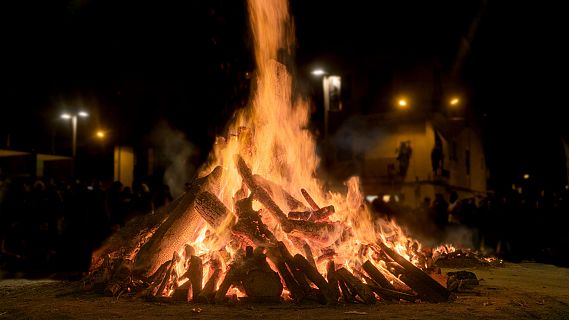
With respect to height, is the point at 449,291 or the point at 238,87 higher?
the point at 238,87

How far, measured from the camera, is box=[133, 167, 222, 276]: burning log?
723cm

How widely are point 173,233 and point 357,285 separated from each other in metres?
2.77

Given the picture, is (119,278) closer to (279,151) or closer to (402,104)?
(279,151)

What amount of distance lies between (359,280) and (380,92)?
23821 mm

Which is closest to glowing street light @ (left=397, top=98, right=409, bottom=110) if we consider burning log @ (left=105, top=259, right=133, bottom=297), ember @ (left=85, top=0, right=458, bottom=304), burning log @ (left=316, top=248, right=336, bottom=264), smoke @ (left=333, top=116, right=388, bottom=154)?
smoke @ (left=333, top=116, right=388, bottom=154)

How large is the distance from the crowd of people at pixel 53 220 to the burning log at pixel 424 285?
7.05 metres

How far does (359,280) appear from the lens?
6570 mm

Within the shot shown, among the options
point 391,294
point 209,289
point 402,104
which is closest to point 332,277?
point 391,294

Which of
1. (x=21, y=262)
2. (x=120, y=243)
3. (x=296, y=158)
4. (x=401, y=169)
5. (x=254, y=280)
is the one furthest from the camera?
(x=401, y=169)

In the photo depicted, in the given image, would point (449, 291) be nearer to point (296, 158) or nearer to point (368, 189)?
point (296, 158)

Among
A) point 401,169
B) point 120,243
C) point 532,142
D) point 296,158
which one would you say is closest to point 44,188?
point 120,243

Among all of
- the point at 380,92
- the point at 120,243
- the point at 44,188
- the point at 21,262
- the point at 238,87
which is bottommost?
the point at 21,262

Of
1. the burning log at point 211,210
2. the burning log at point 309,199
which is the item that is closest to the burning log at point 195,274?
the burning log at point 211,210

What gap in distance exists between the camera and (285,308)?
5883mm
